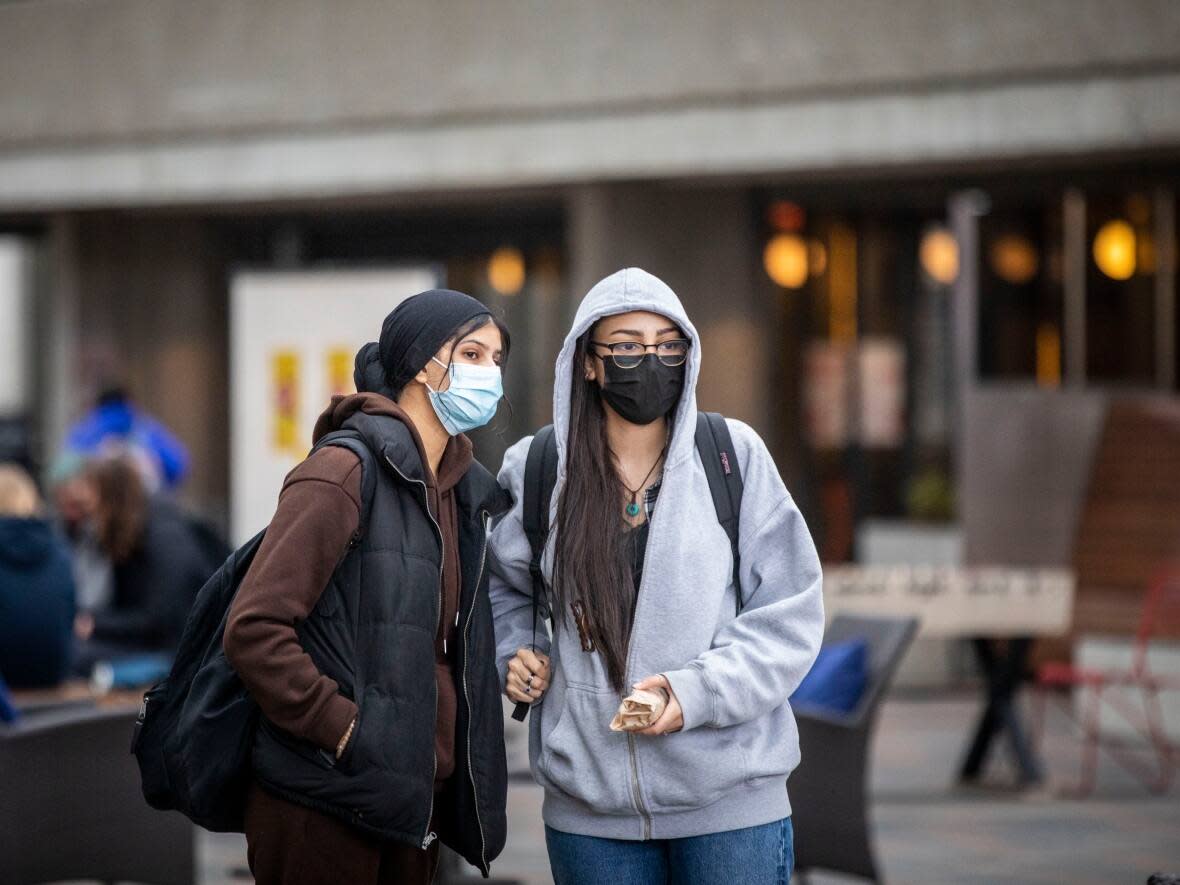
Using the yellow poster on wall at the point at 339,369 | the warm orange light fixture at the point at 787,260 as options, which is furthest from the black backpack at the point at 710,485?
the warm orange light fixture at the point at 787,260

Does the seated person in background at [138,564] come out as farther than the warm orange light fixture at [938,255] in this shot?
No

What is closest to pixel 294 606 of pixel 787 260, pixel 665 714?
pixel 665 714

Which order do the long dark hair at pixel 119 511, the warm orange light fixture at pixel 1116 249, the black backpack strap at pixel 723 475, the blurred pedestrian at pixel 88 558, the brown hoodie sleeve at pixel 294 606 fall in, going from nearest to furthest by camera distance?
1. the brown hoodie sleeve at pixel 294 606
2. the black backpack strap at pixel 723 475
3. the long dark hair at pixel 119 511
4. the blurred pedestrian at pixel 88 558
5. the warm orange light fixture at pixel 1116 249

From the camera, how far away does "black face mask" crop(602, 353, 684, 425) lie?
10.8 feet

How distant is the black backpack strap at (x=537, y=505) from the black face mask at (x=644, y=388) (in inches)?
6.0

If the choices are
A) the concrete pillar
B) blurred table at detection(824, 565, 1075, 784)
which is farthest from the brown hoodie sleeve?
the concrete pillar

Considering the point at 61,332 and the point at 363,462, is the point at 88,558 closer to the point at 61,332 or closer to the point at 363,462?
the point at 363,462

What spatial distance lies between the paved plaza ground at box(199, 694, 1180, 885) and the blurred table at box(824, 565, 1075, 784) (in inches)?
11.8

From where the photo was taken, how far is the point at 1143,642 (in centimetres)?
919

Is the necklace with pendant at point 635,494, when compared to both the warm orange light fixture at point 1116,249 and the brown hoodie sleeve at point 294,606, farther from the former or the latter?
the warm orange light fixture at point 1116,249

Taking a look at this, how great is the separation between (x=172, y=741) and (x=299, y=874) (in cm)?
34

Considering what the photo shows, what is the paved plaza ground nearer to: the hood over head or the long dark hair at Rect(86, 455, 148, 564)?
the long dark hair at Rect(86, 455, 148, 564)

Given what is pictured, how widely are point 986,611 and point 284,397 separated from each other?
3.93 m

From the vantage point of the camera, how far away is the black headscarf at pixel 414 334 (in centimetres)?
329
